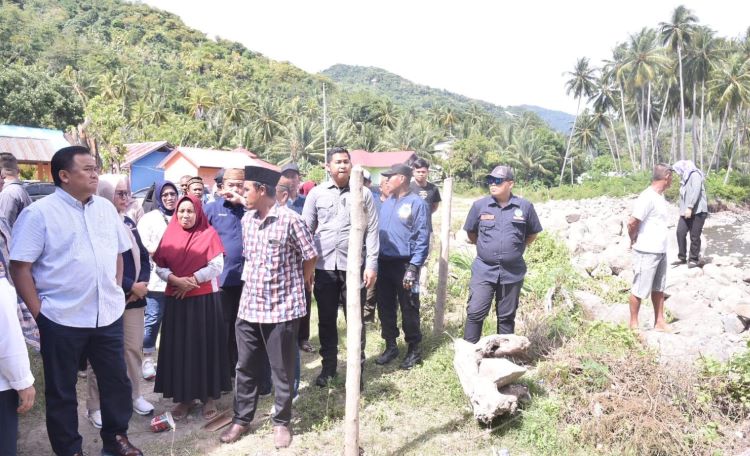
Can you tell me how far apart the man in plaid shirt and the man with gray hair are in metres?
2.14

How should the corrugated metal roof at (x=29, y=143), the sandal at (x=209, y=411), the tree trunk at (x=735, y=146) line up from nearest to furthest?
the sandal at (x=209, y=411), the corrugated metal roof at (x=29, y=143), the tree trunk at (x=735, y=146)

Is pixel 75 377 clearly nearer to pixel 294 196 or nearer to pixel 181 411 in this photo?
pixel 181 411

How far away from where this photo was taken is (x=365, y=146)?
48.2 metres

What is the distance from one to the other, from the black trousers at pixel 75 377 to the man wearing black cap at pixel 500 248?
2.77 m

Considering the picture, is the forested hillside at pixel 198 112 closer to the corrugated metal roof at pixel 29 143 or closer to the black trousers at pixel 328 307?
the corrugated metal roof at pixel 29 143

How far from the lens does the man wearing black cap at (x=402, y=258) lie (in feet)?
15.5

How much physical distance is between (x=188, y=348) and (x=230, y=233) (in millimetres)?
936

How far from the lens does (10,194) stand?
14.2ft

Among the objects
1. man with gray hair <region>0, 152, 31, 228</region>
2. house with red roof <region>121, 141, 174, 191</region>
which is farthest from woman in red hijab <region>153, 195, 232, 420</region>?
house with red roof <region>121, 141, 174, 191</region>

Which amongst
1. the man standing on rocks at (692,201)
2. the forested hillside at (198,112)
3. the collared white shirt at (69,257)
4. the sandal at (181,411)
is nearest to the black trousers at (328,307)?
the sandal at (181,411)

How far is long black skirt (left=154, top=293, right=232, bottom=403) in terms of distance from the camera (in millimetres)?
3770

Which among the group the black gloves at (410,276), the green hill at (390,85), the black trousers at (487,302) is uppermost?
the green hill at (390,85)

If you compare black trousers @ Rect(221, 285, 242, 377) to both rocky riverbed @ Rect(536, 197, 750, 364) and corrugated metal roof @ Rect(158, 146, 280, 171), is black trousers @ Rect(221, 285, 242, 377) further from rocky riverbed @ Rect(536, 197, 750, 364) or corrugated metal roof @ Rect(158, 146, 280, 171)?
corrugated metal roof @ Rect(158, 146, 280, 171)

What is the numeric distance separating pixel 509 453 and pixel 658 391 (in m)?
1.14
